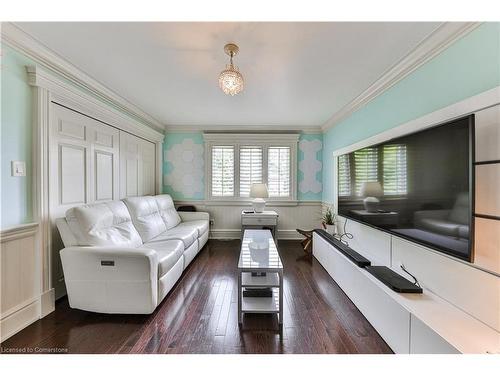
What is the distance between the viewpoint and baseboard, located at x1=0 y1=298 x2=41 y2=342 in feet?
5.24

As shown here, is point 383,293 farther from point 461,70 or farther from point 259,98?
point 259,98

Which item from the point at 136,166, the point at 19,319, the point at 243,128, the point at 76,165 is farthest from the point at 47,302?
the point at 243,128

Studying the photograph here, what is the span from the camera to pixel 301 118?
3857 mm

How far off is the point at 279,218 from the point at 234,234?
1015 millimetres

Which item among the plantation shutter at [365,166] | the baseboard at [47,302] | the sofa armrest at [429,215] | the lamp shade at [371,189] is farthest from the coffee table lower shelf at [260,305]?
the baseboard at [47,302]

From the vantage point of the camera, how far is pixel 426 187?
1564 millimetres

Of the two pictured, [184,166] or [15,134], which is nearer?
[15,134]

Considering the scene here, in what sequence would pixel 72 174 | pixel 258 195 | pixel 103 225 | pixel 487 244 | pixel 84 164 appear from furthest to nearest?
pixel 258 195
pixel 84 164
pixel 72 174
pixel 103 225
pixel 487 244

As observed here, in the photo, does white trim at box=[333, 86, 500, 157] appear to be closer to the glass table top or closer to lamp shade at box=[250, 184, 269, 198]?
the glass table top

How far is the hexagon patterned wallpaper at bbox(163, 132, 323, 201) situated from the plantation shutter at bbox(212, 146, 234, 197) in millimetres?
259

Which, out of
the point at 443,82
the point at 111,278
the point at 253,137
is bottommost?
the point at 111,278

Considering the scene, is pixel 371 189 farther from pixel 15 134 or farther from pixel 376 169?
pixel 15 134

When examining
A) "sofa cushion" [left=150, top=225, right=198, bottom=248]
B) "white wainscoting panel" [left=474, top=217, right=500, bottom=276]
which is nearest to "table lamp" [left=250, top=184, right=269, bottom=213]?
"sofa cushion" [left=150, top=225, right=198, bottom=248]
